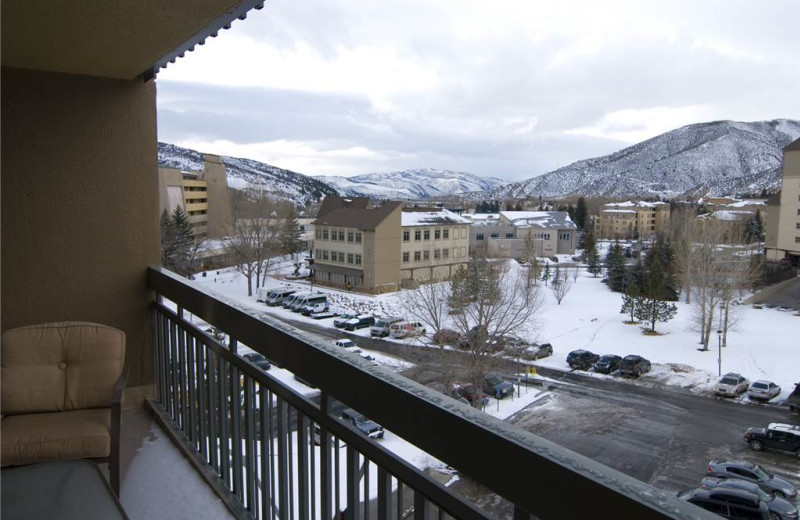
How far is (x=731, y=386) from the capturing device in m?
14.0

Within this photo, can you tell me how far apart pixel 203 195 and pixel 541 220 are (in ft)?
90.4

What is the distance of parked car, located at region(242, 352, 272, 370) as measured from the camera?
5.24ft

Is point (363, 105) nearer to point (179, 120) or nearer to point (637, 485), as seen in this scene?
point (179, 120)

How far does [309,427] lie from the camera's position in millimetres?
1282

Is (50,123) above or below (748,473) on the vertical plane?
above

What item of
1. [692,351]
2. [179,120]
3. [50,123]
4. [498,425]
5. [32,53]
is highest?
[179,120]

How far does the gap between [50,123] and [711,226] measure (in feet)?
110

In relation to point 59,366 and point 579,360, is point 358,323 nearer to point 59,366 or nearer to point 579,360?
point 579,360

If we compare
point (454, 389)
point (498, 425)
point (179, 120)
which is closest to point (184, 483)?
point (498, 425)

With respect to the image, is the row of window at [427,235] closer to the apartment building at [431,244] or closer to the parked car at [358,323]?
the apartment building at [431,244]

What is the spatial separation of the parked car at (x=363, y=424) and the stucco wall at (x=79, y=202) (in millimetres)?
2306

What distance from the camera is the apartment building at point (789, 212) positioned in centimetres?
3347

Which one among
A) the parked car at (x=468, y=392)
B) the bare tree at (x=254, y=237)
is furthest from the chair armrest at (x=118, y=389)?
the bare tree at (x=254, y=237)

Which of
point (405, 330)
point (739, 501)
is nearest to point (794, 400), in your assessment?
point (739, 501)
